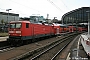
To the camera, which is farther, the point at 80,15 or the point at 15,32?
the point at 80,15

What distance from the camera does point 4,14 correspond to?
109m

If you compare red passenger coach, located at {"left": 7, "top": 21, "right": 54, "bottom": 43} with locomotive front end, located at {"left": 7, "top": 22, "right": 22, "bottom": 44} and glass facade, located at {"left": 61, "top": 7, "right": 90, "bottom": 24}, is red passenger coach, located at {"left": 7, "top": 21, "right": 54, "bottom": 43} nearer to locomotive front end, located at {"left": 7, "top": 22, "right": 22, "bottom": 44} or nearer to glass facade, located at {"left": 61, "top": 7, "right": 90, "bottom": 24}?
locomotive front end, located at {"left": 7, "top": 22, "right": 22, "bottom": 44}

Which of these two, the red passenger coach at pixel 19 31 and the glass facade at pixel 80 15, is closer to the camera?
the red passenger coach at pixel 19 31

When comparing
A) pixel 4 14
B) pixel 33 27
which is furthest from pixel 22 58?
pixel 4 14

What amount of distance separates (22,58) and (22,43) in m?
8.88

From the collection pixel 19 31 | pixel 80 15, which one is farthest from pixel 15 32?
pixel 80 15

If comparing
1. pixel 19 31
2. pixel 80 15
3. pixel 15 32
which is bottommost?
pixel 15 32

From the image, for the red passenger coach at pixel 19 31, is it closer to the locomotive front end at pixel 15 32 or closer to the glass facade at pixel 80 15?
the locomotive front end at pixel 15 32

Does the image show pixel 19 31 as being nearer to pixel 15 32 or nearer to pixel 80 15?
pixel 15 32

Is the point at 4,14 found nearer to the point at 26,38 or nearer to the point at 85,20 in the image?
the point at 85,20

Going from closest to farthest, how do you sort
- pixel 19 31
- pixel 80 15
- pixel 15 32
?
pixel 19 31 → pixel 15 32 → pixel 80 15

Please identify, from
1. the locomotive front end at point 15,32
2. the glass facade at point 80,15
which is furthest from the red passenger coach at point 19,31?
the glass facade at point 80,15

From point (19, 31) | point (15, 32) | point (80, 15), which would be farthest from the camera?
point (80, 15)

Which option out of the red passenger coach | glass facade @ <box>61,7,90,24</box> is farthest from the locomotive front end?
glass facade @ <box>61,7,90,24</box>
